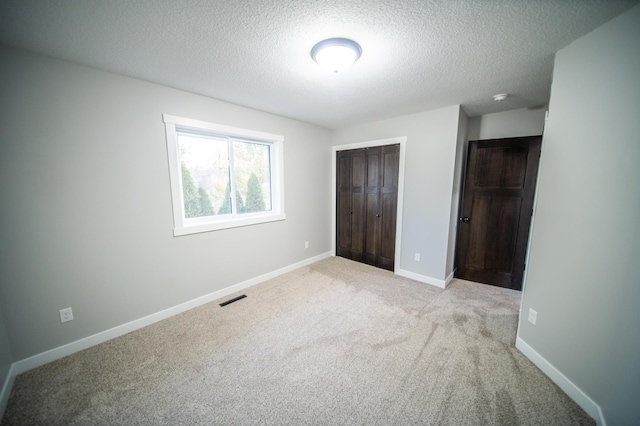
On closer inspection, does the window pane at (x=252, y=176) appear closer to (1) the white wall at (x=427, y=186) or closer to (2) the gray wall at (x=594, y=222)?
(1) the white wall at (x=427, y=186)

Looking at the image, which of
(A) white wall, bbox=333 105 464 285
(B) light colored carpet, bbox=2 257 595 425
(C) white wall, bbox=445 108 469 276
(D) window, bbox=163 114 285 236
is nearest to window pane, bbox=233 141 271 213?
(D) window, bbox=163 114 285 236

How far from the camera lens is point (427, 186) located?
9.91 ft

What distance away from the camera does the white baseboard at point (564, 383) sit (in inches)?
51.3

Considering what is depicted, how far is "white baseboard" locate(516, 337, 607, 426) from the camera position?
4.28 feet

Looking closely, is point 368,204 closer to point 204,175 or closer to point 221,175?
point 221,175

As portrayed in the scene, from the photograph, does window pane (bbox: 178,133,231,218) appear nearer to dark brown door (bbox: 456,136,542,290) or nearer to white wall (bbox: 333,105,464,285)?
white wall (bbox: 333,105,464,285)

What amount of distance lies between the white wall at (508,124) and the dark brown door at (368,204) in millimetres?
1153

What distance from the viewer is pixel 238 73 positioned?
74.6 inches

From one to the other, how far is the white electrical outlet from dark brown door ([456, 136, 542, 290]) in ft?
14.6

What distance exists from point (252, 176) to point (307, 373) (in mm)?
2458

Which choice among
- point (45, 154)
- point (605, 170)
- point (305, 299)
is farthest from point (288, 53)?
point (305, 299)

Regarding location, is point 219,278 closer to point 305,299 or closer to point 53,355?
point 305,299

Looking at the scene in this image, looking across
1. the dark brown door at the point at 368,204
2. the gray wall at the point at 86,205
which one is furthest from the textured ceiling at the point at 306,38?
the dark brown door at the point at 368,204

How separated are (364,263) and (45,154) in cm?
390
